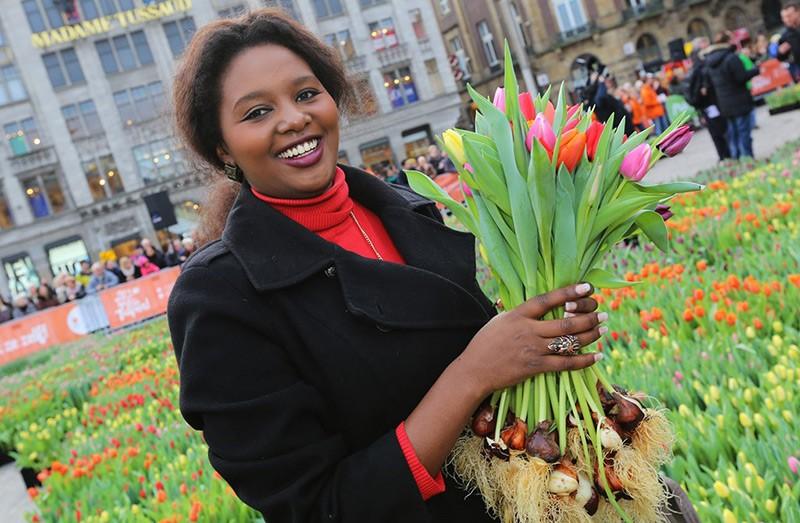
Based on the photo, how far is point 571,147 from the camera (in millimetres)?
1460

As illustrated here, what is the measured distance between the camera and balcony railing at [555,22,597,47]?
39.4 meters

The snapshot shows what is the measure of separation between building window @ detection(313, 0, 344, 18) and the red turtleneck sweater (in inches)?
1506

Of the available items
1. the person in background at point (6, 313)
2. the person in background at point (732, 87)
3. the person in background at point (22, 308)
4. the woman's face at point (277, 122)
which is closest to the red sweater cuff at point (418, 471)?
the woman's face at point (277, 122)

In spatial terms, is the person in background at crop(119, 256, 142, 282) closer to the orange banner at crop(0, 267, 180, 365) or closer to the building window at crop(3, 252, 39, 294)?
the orange banner at crop(0, 267, 180, 365)

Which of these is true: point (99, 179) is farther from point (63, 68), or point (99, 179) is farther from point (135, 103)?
point (63, 68)

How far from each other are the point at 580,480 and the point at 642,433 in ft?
0.59

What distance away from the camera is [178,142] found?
2.00 m

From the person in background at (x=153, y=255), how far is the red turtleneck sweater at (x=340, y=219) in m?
16.2

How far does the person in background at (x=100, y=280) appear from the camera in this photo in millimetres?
16281

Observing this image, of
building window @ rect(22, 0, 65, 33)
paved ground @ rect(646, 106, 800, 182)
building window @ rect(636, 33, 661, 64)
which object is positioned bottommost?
paved ground @ rect(646, 106, 800, 182)

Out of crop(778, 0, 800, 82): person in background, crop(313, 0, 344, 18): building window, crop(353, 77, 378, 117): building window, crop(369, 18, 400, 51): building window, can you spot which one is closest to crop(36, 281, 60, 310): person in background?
crop(778, 0, 800, 82): person in background

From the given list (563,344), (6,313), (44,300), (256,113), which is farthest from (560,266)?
(6,313)

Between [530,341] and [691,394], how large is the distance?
1.66 meters

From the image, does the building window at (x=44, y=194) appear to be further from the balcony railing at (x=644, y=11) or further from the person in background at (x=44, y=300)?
the balcony railing at (x=644, y=11)
